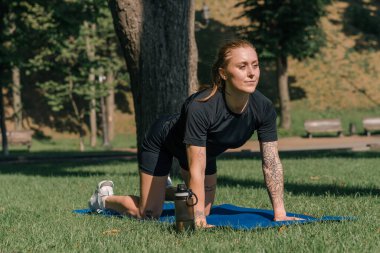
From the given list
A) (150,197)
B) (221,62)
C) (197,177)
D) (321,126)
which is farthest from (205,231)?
(321,126)

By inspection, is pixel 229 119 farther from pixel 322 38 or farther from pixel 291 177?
pixel 322 38

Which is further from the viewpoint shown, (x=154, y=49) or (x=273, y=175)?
(x=154, y=49)

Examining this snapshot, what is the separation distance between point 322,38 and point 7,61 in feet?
79.9

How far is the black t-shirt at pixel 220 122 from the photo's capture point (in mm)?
6359

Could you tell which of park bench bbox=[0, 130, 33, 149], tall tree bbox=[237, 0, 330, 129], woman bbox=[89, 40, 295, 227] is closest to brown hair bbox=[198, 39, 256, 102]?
woman bbox=[89, 40, 295, 227]

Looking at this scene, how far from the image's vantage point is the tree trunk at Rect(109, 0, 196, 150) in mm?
12711

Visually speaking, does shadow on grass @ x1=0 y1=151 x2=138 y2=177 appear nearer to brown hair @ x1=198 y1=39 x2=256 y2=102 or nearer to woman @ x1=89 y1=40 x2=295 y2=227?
woman @ x1=89 y1=40 x2=295 y2=227

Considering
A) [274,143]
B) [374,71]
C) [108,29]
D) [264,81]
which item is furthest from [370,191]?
[374,71]

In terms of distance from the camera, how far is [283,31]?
128 ft

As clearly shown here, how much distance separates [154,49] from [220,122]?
21.4 ft

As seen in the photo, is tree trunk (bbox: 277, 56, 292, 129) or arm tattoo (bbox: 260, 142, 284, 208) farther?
tree trunk (bbox: 277, 56, 292, 129)

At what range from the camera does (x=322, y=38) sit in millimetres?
42688

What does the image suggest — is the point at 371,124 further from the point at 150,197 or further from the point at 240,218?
the point at 240,218

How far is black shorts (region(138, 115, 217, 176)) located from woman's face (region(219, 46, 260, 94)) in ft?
3.68
